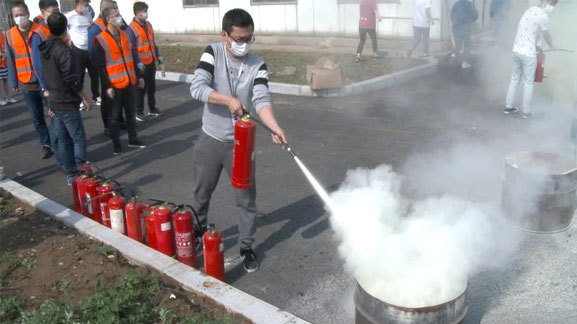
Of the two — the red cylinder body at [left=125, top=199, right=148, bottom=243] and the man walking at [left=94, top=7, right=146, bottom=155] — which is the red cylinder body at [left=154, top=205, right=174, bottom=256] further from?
the man walking at [left=94, top=7, right=146, bottom=155]

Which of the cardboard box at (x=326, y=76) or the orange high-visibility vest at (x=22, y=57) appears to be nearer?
the orange high-visibility vest at (x=22, y=57)

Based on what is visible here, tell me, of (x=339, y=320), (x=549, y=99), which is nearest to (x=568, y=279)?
(x=339, y=320)

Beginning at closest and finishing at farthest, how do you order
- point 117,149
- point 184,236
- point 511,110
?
point 184,236, point 117,149, point 511,110

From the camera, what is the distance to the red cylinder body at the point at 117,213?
4785mm

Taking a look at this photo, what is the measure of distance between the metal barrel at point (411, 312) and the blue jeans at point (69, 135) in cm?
426

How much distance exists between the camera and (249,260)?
14.3ft

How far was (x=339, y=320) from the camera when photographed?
3.66 meters

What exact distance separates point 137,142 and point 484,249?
5.48 m

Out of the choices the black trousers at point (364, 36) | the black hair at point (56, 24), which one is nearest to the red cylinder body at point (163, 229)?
the black hair at point (56, 24)

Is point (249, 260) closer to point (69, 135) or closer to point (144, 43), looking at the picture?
point (69, 135)

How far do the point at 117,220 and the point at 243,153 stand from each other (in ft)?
5.39

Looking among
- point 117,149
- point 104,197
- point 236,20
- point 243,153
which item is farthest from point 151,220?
point 117,149

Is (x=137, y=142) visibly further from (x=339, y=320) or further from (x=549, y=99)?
(x=549, y=99)

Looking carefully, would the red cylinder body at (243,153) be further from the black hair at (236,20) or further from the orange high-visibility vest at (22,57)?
the orange high-visibility vest at (22,57)
